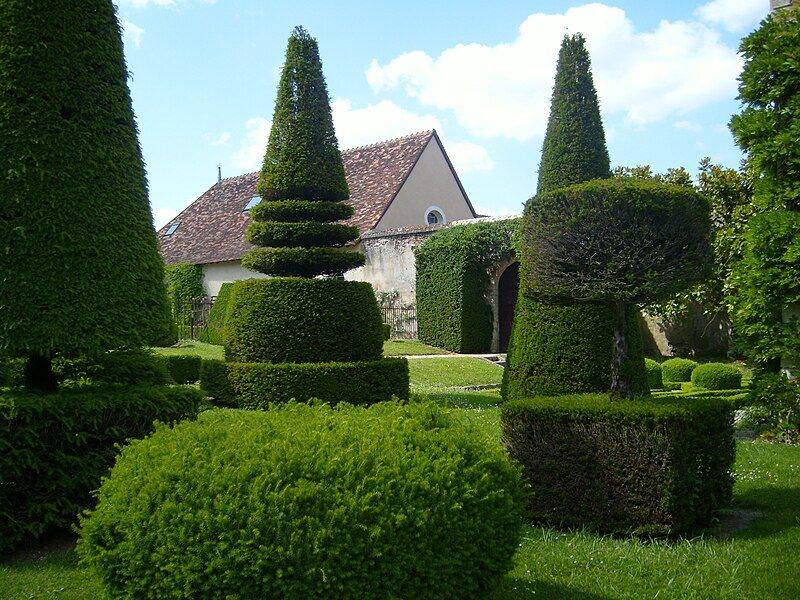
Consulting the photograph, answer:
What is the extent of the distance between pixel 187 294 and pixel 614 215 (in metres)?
25.8

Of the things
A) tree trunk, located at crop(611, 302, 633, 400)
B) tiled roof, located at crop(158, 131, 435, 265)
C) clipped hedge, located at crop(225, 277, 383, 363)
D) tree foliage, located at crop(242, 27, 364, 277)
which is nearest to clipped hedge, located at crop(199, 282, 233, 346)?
tiled roof, located at crop(158, 131, 435, 265)

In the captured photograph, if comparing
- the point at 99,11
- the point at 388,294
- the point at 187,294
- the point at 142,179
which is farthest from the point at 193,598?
the point at 187,294

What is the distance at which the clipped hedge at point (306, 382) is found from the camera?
11.4 meters

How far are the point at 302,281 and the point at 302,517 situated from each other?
351 inches

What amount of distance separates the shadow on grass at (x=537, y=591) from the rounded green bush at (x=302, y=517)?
0.70 metres

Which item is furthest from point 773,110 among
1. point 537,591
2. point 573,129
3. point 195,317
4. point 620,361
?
point 195,317

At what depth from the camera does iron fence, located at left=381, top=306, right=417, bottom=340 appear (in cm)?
2523

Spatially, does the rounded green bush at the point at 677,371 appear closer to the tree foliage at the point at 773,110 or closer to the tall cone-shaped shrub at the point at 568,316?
the tall cone-shaped shrub at the point at 568,316

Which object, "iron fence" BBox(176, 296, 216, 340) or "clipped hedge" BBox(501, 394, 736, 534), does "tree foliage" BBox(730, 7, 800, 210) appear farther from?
"iron fence" BBox(176, 296, 216, 340)

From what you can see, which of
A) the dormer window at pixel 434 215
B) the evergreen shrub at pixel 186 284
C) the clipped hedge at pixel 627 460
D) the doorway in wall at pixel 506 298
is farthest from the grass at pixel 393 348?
the clipped hedge at pixel 627 460

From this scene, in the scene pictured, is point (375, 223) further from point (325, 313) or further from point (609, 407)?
point (609, 407)

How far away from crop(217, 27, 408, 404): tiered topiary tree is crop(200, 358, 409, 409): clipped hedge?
17 mm

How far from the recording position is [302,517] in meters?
3.24

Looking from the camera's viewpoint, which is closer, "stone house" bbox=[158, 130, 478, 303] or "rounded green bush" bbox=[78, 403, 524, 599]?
"rounded green bush" bbox=[78, 403, 524, 599]
